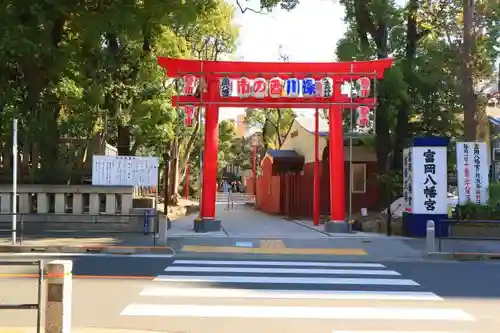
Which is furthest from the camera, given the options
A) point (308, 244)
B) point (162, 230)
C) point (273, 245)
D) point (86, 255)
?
point (308, 244)

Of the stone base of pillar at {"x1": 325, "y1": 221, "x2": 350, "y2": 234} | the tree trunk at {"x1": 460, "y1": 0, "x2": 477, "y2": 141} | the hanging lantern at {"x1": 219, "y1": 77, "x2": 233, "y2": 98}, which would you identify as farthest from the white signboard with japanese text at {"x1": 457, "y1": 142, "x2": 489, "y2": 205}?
the hanging lantern at {"x1": 219, "y1": 77, "x2": 233, "y2": 98}

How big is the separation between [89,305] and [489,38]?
1747 centimetres

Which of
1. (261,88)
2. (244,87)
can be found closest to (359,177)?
(261,88)

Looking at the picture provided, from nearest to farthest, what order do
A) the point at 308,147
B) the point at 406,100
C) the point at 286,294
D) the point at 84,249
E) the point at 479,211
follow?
1. the point at 286,294
2. the point at 84,249
3. the point at 479,211
4. the point at 406,100
5. the point at 308,147

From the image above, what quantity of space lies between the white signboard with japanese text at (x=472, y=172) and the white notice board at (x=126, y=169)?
32.4 ft

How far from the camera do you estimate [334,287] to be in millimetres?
10719

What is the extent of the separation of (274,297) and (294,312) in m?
1.09

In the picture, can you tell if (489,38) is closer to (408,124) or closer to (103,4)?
(408,124)

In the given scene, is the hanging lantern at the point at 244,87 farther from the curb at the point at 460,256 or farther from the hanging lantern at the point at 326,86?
the curb at the point at 460,256

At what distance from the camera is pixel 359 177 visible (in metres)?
28.4

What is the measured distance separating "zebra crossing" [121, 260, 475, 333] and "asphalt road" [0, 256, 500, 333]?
15 millimetres

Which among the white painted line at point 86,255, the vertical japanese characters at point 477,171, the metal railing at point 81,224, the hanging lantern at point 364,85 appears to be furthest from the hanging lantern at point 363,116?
the white painted line at point 86,255

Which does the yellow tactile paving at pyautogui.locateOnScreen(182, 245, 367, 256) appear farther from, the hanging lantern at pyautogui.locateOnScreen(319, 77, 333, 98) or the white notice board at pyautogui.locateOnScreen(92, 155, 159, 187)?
the hanging lantern at pyautogui.locateOnScreen(319, 77, 333, 98)

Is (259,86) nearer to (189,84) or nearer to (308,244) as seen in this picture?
(189,84)
